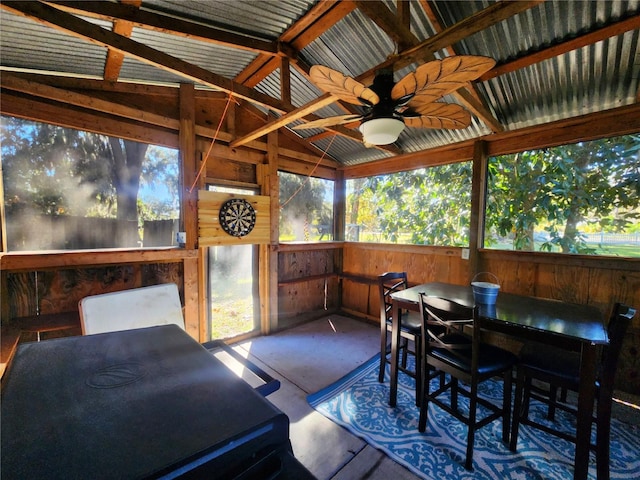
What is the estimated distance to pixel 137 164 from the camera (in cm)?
Result: 258

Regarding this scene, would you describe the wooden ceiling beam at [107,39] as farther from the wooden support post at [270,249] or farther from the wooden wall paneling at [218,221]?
the wooden support post at [270,249]

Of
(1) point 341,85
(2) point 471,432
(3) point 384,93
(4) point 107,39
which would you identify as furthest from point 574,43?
(4) point 107,39

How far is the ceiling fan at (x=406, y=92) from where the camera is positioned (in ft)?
4.10

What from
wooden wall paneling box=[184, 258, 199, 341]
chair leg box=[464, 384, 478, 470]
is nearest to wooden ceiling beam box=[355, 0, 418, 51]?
chair leg box=[464, 384, 478, 470]

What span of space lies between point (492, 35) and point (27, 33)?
3.08 meters

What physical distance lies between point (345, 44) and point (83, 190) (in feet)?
8.40

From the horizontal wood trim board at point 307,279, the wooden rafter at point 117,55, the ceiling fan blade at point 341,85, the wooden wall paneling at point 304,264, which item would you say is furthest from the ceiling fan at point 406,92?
the horizontal wood trim board at point 307,279

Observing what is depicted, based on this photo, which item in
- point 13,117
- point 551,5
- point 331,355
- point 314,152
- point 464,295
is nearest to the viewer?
point 551,5

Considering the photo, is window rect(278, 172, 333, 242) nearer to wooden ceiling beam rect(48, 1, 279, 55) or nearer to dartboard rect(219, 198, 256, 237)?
dartboard rect(219, 198, 256, 237)

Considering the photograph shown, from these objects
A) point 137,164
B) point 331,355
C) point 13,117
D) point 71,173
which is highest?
point 13,117

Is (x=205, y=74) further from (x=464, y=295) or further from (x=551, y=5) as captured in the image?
(x=464, y=295)

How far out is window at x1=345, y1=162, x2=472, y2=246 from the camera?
333 cm

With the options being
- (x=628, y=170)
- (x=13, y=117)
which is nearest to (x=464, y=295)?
(x=628, y=170)

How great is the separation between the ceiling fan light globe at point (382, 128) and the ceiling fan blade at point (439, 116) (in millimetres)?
257
